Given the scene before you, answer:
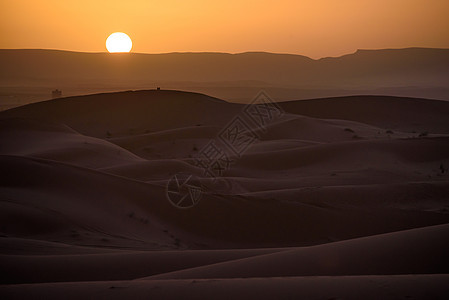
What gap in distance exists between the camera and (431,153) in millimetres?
17172

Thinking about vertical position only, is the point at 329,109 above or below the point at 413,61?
below

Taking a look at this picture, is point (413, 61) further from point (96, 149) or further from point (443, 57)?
point (96, 149)

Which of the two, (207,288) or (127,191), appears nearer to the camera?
(207,288)

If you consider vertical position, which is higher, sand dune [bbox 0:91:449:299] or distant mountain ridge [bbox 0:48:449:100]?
distant mountain ridge [bbox 0:48:449:100]

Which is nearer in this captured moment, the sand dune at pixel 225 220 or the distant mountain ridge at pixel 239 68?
the sand dune at pixel 225 220

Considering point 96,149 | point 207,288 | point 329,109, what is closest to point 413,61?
point 329,109

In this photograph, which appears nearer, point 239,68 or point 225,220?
point 225,220

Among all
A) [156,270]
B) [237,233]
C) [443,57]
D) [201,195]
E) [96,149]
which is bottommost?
[156,270]

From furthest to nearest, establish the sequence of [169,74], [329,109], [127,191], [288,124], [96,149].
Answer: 1. [169,74]
2. [329,109]
3. [288,124]
4. [96,149]
5. [127,191]

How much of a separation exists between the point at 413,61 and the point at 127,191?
16734 centimetres

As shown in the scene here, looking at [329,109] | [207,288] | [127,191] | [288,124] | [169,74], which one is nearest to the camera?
[207,288]

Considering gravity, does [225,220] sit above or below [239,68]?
below

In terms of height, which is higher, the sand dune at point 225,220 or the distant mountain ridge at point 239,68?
the distant mountain ridge at point 239,68

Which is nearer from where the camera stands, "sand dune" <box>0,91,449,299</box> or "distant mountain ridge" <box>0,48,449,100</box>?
"sand dune" <box>0,91,449,299</box>
